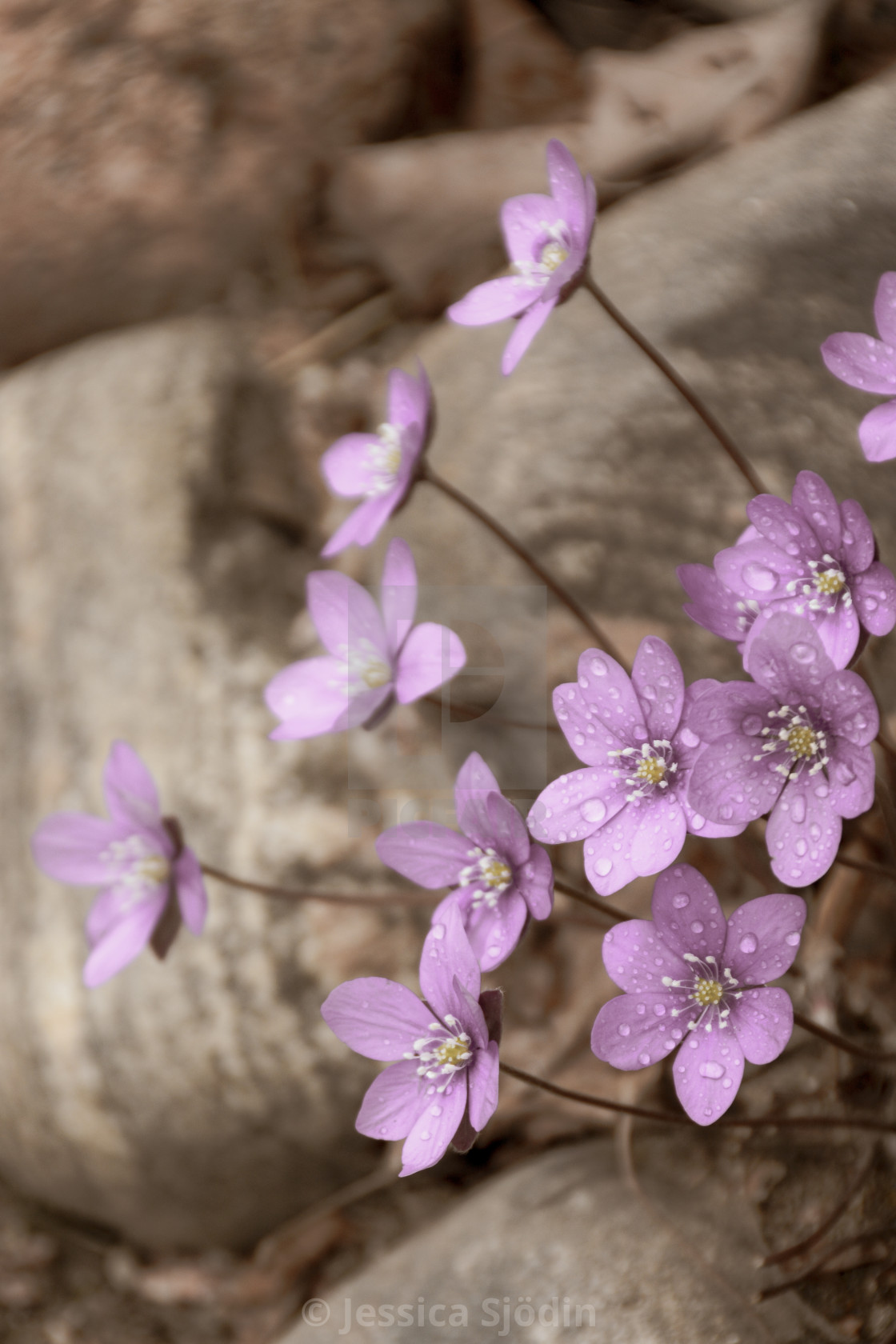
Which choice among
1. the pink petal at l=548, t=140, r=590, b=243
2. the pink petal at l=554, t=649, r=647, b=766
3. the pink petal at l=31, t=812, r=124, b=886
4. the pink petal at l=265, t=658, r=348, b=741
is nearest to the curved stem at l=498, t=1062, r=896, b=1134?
the pink petal at l=554, t=649, r=647, b=766

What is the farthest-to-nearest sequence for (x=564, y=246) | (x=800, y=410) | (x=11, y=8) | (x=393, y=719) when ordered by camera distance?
(x=11, y=8), (x=393, y=719), (x=800, y=410), (x=564, y=246)

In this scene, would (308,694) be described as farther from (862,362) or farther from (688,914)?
(862,362)

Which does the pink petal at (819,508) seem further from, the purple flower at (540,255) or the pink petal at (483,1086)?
the pink petal at (483,1086)

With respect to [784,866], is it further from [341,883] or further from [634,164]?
[634,164]

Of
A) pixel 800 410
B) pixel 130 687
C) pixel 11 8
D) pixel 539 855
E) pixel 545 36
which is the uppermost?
pixel 11 8

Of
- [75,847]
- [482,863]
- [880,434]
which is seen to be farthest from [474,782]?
[75,847]

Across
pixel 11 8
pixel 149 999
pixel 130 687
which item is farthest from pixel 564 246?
pixel 11 8
